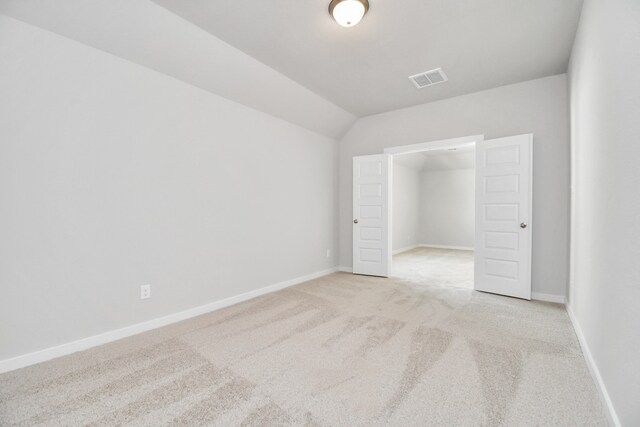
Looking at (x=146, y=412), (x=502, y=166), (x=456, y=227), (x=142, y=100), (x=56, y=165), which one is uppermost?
(x=142, y=100)

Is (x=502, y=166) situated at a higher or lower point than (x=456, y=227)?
higher

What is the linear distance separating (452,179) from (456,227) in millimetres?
1509

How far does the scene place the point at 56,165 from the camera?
2.12m

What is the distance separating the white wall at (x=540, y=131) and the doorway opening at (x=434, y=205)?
2.90 metres

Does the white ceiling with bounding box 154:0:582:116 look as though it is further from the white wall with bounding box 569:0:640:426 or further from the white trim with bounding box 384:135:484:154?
the white trim with bounding box 384:135:484:154

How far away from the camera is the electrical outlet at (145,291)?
258 centimetres

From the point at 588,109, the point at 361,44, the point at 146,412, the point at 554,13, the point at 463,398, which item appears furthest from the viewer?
the point at 361,44

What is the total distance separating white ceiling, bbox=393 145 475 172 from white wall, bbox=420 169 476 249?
12.7 inches

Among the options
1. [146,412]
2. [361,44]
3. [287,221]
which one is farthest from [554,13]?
[146,412]

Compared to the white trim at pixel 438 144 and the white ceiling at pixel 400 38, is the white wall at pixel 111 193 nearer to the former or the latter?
the white ceiling at pixel 400 38

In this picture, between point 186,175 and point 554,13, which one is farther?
point 186,175

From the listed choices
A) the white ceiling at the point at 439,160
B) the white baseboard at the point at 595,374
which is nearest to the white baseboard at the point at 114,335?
the white baseboard at the point at 595,374

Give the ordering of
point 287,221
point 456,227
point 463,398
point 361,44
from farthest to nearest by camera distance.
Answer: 1. point 456,227
2. point 287,221
3. point 361,44
4. point 463,398

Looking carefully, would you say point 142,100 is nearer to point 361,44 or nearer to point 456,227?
point 361,44
